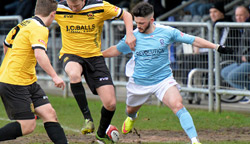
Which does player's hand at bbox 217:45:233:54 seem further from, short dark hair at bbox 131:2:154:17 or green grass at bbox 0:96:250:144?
green grass at bbox 0:96:250:144

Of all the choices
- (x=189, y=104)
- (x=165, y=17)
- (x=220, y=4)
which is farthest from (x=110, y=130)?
(x=165, y=17)

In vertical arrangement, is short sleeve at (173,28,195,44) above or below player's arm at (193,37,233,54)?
above

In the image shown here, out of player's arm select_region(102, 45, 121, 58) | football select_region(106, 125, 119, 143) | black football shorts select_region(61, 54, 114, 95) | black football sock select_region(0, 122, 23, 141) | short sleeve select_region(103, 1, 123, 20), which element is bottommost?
football select_region(106, 125, 119, 143)

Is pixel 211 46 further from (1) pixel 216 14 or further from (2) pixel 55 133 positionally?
(1) pixel 216 14

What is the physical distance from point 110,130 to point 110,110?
34cm

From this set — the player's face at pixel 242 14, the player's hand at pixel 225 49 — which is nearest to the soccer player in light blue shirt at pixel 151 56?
the player's hand at pixel 225 49

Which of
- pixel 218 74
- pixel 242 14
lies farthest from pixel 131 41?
pixel 242 14

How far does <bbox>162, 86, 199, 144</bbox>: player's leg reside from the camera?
6.82 metres

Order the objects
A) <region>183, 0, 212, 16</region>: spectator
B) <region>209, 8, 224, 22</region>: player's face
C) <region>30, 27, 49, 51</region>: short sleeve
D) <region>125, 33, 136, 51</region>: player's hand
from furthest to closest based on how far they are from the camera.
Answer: <region>183, 0, 212, 16</region>: spectator < <region>209, 8, 224, 22</region>: player's face < <region>125, 33, 136, 51</region>: player's hand < <region>30, 27, 49, 51</region>: short sleeve

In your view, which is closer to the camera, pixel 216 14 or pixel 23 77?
pixel 23 77

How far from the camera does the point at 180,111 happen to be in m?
6.97

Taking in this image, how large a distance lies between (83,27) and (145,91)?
128 cm

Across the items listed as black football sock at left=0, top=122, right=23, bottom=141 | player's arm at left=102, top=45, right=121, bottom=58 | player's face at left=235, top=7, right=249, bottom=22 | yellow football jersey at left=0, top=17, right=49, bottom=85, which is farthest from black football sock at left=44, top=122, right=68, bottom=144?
player's face at left=235, top=7, right=249, bottom=22

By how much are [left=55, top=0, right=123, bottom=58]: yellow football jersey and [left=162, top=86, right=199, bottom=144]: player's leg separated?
1.30 metres
